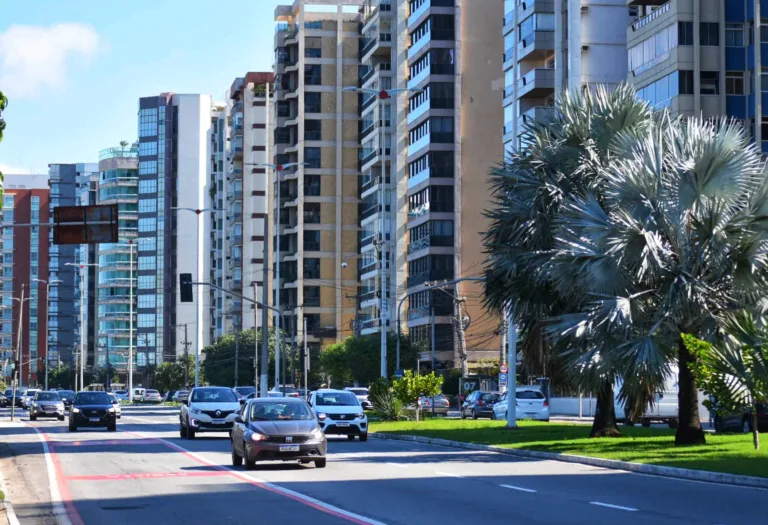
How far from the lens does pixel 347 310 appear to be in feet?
451

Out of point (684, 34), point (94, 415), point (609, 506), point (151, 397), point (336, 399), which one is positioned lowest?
point (151, 397)

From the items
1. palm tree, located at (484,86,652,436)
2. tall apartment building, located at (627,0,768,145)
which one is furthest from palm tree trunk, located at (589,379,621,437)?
tall apartment building, located at (627,0,768,145)

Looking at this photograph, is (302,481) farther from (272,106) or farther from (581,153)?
(272,106)

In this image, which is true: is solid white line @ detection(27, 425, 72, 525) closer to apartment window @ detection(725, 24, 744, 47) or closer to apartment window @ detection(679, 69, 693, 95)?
apartment window @ detection(679, 69, 693, 95)

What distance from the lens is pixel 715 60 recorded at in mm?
67562

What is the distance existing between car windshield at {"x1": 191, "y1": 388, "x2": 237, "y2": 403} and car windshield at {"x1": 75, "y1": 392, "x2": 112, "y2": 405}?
9.08 meters

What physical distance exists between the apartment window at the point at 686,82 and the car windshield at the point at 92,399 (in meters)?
31.3

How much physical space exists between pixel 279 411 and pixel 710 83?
44.8 m

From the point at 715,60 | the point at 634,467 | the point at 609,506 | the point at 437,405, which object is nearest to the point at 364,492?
the point at 609,506

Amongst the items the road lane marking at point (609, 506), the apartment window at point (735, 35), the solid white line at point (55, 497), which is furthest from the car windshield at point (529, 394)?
the road lane marking at point (609, 506)

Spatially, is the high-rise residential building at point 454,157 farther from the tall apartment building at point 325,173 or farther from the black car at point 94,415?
the black car at point 94,415

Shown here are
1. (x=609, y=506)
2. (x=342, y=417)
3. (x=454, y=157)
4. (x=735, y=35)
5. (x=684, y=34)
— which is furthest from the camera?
(x=454, y=157)

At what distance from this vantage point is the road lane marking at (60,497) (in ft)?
58.8

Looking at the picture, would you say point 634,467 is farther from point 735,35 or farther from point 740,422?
point 735,35
